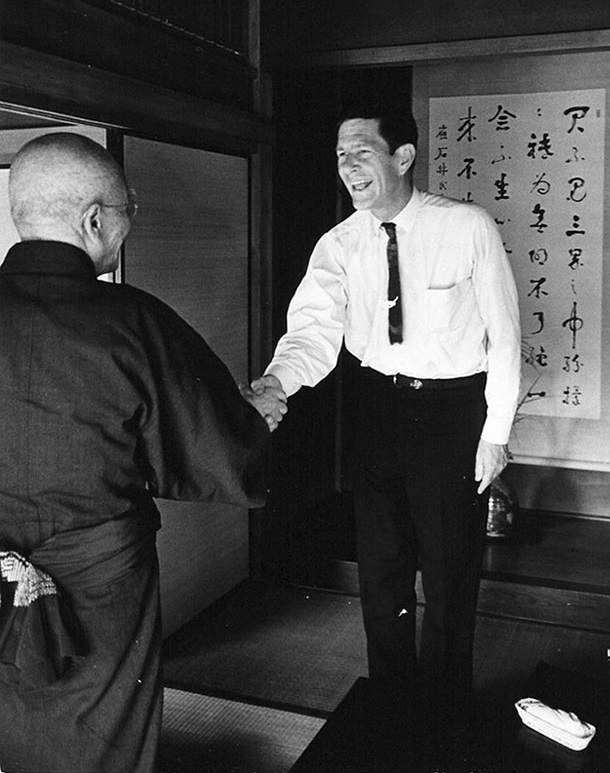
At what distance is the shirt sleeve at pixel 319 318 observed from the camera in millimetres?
3115

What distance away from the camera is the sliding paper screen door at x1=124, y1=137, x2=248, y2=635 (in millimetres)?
3266

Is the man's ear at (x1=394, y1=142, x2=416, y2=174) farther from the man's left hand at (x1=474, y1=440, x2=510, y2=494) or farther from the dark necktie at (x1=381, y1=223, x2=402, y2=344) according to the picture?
the man's left hand at (x1=474, y1=440, x2=510, y2=494)

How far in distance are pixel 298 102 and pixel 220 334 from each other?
3.99ft

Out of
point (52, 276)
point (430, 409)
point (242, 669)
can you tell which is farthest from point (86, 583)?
point (242, 669)

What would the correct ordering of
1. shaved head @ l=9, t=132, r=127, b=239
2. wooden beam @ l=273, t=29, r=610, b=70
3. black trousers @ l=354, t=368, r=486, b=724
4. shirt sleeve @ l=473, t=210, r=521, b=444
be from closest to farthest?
shaved head @ l=9, t=132, r=127, b=239 < shirt sleeve @ l=473, t=210, r=521, b=444 < black trousers @ l=354, t=368, r=486, b=724 < wooden beam @ l=273, t=29, r=610, b=70

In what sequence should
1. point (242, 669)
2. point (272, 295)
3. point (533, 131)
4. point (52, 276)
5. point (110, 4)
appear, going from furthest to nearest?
point (533, 131) < point (272, 295) < point (242, 669) < point (110, 4) < point (52, 276)

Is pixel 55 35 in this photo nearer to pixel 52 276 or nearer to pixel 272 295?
pixel 52 276

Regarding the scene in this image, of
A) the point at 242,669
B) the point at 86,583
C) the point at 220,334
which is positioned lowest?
the point at 242,669

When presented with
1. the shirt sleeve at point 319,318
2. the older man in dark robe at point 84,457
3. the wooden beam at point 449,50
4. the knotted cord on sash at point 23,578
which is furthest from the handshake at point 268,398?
the wooden beam at point 449,50

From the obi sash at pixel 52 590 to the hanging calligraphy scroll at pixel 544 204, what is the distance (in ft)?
9.80

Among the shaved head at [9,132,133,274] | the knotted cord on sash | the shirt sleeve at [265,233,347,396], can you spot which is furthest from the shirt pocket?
the knotted cord on sash

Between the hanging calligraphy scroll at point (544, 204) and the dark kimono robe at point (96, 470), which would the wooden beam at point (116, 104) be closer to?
the dark kimono robe at point (96, 470)

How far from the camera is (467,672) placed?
306cm

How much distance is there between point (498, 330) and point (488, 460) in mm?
383
